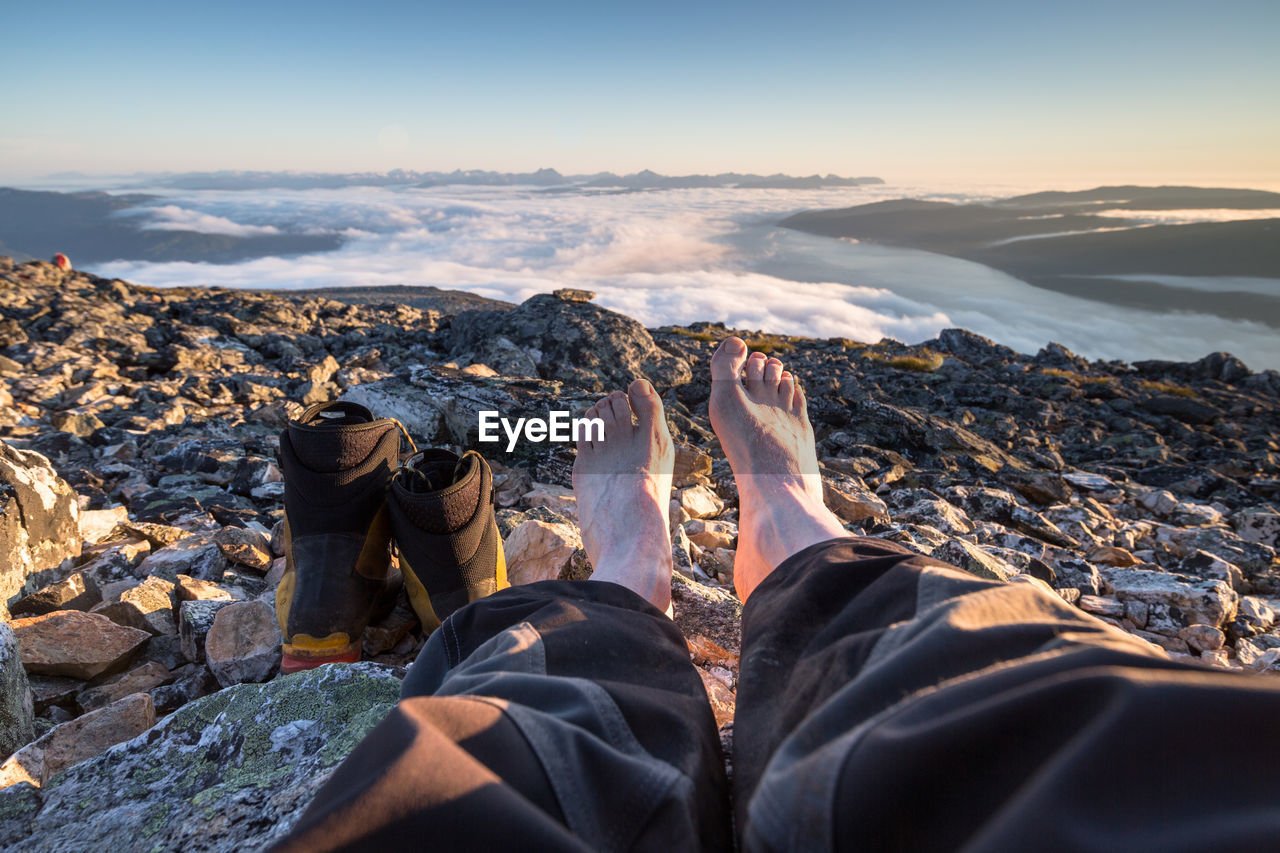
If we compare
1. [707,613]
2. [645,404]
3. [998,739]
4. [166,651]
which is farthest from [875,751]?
[645,404]

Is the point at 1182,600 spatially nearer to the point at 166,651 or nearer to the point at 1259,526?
the point at 1259,526

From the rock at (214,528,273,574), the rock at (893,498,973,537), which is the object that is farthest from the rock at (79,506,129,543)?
the rock at (893,498,973,537)

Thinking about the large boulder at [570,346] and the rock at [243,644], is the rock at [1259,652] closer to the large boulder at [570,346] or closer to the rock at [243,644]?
the rock at [243,644]

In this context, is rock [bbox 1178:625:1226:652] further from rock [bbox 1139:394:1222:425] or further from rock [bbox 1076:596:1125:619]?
rock [bbox 1139:394:1222:425]

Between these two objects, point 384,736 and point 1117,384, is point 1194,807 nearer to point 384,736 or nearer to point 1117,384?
point 384,736

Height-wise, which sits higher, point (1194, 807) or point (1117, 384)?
point (1194, 807)

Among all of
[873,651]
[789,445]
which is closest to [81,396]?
[789,445]
